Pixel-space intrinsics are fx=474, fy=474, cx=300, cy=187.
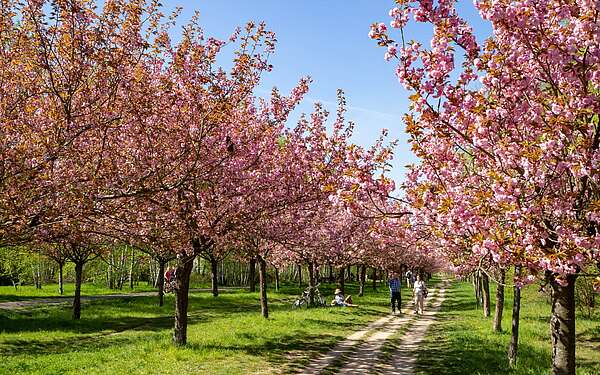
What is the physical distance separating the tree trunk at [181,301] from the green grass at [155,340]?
0.35 m

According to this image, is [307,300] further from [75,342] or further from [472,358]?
[472,358]

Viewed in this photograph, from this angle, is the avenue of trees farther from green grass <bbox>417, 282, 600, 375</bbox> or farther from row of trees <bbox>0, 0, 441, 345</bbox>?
green grass <bbox>417, 282, 600, 375</bbox>

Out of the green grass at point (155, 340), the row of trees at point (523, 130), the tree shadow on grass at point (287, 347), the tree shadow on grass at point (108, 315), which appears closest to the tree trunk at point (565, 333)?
the row of trees at point (523, 130)

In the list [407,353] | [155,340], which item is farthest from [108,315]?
[407,353]

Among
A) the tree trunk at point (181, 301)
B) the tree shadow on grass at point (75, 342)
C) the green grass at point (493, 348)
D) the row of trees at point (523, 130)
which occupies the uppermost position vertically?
the row of trees at point (523, 130)

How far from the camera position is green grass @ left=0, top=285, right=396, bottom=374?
13.1m

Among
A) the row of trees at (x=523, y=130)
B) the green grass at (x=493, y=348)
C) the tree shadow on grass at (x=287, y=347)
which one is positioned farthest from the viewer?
the tree shadow on grass at (x=287, y=347)

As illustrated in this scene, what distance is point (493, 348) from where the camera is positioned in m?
15.7

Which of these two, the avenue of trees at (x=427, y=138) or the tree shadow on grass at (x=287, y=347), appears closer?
the avenue of trees at (x=427, y=138)

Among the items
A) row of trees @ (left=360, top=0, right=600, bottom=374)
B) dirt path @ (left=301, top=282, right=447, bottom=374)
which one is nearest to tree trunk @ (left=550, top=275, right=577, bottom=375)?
row of trees @ (left=360, top=0, right=600, bottom=374)

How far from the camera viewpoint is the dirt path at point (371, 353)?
13.1 m

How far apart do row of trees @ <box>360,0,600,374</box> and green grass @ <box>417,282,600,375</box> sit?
5594mm

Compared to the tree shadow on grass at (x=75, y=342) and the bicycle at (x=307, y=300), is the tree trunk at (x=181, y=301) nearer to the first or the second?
the tree shadow on grass at (x=75, y=342)

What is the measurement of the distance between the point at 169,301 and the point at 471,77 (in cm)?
3329
